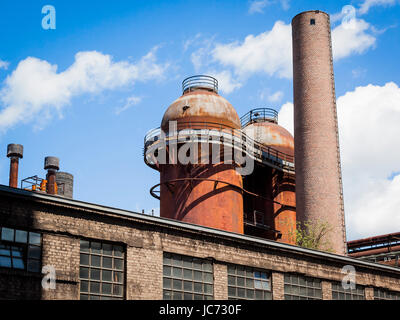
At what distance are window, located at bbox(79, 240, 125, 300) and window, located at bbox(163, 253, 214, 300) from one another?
1.63 metres

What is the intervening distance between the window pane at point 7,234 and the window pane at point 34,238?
0.52 m

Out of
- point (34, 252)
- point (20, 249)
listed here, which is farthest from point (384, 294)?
point (20, 249)

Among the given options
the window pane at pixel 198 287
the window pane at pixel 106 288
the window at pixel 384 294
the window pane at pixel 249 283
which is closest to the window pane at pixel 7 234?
the window pane at pixel 106 288

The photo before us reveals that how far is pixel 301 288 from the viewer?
2239 cm

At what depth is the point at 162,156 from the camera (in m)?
31.0

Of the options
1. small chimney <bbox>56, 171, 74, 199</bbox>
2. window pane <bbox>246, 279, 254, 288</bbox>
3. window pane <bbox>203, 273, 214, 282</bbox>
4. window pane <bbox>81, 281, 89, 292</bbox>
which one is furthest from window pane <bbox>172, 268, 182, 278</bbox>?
small chimney <bbox>56, 171, 74, 199</bbox>

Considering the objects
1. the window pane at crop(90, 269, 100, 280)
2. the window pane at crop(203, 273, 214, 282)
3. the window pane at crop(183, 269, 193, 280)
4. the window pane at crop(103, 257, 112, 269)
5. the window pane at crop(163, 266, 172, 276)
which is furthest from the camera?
the window pane at crop(203, 273, 214, 282)

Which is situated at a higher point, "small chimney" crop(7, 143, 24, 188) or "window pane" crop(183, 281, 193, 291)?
"small chimney" crop(7, 143, 24, 188)

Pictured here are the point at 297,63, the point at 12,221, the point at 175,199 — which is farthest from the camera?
the point at 297,63

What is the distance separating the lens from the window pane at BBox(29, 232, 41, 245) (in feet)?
53.3

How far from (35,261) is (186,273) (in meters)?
5.23

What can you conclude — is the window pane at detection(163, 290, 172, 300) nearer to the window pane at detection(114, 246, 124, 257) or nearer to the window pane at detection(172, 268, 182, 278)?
the window pane at detection(172, 268, 182, 278)
